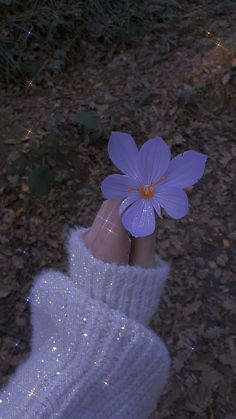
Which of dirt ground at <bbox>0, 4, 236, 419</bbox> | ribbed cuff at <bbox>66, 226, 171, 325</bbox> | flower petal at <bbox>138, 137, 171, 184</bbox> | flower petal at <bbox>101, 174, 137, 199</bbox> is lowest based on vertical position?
dirt ground at <bbox>0, 4, 236, 419</bbox>

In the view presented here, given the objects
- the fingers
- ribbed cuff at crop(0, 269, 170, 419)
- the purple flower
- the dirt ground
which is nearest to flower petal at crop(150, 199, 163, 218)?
the purple flower

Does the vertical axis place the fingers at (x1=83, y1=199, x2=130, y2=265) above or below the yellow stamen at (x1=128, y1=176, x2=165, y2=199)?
below

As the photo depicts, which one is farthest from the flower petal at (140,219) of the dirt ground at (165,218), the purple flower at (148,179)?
the dirt ground at (165,218)

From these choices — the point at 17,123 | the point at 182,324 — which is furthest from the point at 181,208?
the point at 17,123

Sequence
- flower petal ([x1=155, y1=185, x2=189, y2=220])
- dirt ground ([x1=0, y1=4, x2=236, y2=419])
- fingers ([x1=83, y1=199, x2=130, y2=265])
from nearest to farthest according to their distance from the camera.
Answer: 1. flower petal ([x1=155, y1=185, x2=189, y2=220])
2. fingers ([x1=83, y1=199, x2=130, y2=265])
3. dirt ground ([x1=0, y1=4, x2=236, y2=419])

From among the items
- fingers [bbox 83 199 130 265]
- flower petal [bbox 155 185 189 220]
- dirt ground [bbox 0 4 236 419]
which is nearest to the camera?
flower petal [bbox 155 185 189 220]

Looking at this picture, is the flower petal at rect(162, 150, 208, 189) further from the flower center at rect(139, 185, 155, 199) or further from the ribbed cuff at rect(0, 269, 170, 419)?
the ribbed cuff at rect(0, 269, 170, 419)

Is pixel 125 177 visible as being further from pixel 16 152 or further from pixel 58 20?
pixel 58 20
